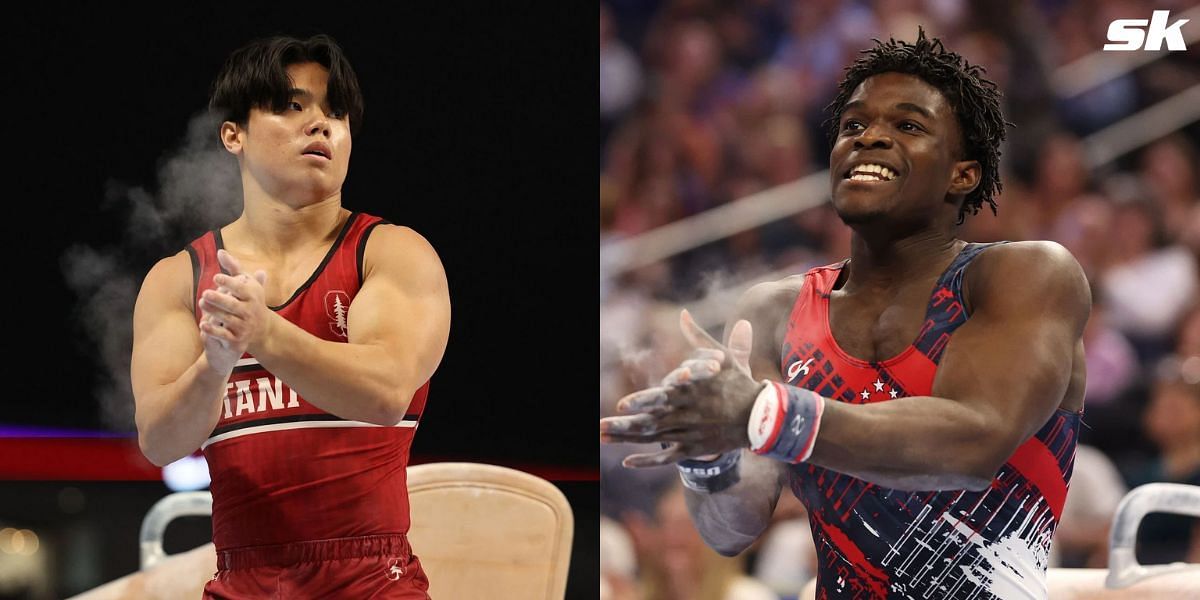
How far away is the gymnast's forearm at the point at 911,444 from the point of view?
5.93 ft

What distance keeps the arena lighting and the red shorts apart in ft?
4.90

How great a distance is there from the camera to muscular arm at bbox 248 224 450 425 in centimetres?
215

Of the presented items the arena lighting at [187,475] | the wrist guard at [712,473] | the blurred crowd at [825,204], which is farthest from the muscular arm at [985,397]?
the arena lighting at [187,475]

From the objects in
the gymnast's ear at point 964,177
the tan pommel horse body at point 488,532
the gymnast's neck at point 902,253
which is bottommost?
the tan pommel horse body at point 488,532

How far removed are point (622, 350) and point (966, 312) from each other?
225cm

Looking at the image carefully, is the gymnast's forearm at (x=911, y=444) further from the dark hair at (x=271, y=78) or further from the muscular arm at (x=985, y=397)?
the dark hair at (x=271, y=78)

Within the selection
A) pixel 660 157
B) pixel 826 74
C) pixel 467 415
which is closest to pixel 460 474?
pixel 467 415

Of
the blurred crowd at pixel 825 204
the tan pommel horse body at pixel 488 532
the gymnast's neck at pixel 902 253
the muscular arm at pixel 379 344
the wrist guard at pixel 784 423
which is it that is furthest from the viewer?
the blurred crowd at pixel 825 204

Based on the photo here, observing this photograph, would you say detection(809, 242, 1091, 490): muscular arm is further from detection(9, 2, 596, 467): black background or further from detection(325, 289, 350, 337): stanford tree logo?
detection(9, 2, 596, 467): black background

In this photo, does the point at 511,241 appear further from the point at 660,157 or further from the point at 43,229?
the point at 43,229

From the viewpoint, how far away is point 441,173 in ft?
12.8

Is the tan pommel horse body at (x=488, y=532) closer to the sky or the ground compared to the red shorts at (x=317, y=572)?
closer to the ground

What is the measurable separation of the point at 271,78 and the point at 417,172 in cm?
130

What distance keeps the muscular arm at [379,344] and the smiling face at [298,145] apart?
19 cm
